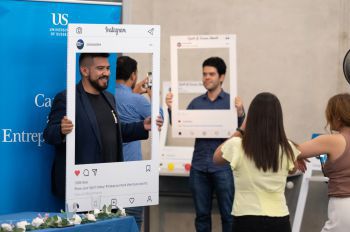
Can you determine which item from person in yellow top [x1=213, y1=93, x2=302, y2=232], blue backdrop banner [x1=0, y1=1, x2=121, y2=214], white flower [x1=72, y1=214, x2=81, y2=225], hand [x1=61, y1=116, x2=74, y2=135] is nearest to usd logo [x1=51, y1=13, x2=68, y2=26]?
blue backdrop banner [x1=0, y1=1, x2=121, y2=214]

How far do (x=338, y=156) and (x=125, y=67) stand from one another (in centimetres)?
181

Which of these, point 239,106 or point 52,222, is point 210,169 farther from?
point 52,222

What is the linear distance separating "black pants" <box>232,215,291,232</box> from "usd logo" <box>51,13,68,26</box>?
1.61m

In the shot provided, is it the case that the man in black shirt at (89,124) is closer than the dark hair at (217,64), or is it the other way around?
the man in black shirt at (89,124)

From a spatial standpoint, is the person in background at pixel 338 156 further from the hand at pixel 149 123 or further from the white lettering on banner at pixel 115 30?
the white lettering on banner at pixel 115 30

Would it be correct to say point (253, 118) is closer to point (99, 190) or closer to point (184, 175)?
point (99, 190)

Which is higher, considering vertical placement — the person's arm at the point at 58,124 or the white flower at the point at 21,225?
the person's arm at the point at 58,124

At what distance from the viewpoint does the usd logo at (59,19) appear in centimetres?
449

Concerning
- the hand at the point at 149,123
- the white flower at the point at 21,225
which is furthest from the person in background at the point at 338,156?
the white flower at the point at 21,225

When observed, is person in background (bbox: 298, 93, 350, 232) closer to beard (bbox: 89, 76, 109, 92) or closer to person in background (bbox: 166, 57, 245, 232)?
beard (bbox: 89, 76, 109, 92)

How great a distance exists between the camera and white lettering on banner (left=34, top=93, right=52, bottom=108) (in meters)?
4.50

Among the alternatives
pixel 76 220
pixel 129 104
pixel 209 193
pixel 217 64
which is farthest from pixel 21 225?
pixel 217 64

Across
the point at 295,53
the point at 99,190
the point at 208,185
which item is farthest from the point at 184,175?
the point at 99,190

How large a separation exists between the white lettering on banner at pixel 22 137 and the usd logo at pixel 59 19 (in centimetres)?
68
